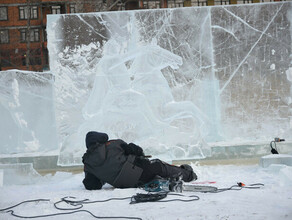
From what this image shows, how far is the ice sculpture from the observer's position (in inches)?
249

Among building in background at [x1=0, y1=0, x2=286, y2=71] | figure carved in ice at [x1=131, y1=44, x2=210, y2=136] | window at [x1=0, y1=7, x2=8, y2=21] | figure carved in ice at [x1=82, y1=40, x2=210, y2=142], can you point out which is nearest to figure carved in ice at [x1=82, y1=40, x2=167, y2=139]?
figure carved in ice at [x1=82, y1=40, x2=210, y2=142]

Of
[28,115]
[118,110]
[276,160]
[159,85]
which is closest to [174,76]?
[159,85]

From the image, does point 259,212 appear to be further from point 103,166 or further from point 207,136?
point 207,136

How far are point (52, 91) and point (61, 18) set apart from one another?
3.35 feet

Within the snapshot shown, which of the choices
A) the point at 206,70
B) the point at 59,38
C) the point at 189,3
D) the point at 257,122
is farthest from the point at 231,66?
the point at 189,3

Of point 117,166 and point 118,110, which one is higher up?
point 118,110

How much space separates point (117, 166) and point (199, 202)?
107 centimetres

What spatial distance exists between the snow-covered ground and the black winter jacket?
148 millimetres

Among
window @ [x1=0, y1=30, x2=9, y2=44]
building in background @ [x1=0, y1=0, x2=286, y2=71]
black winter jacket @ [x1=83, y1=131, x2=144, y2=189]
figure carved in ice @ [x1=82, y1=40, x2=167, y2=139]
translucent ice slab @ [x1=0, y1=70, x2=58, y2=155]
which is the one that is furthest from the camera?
window @ [x1=0, y1=30, x2=9, y2=44]

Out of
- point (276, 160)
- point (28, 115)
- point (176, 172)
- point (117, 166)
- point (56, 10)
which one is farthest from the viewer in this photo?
point (56, 10)

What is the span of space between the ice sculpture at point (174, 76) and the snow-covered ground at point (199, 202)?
4.49 ft

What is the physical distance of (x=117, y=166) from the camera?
14.0 ft

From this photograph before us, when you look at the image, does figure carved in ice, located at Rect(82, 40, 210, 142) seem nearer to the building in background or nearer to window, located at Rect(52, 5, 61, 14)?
the building in background

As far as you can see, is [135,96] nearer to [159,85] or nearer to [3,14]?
[159,85]
